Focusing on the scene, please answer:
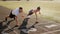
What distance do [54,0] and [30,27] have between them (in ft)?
1.62

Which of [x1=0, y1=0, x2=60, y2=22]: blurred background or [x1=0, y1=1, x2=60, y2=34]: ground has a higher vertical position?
[x1=0, y1=0, x2=60, y2=22]: blurred background

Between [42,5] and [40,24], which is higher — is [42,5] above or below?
above

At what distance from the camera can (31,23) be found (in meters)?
2.04

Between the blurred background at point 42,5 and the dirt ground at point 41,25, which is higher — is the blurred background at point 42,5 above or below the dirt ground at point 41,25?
above

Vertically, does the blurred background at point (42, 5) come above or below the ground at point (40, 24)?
above

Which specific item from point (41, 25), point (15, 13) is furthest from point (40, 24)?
point (15, 13)

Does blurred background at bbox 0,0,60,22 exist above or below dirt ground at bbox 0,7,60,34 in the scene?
above

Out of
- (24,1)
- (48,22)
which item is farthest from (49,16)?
(24,1)

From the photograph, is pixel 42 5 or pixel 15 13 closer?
pixel 15 13

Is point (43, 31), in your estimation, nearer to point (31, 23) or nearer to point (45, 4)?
point (31, 23)

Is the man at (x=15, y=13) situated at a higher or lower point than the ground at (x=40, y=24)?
higher

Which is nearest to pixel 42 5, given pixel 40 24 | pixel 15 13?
pixel 40 24

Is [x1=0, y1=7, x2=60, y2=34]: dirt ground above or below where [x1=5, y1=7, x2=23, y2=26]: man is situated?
below

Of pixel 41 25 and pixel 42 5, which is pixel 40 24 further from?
pixel 42 5
